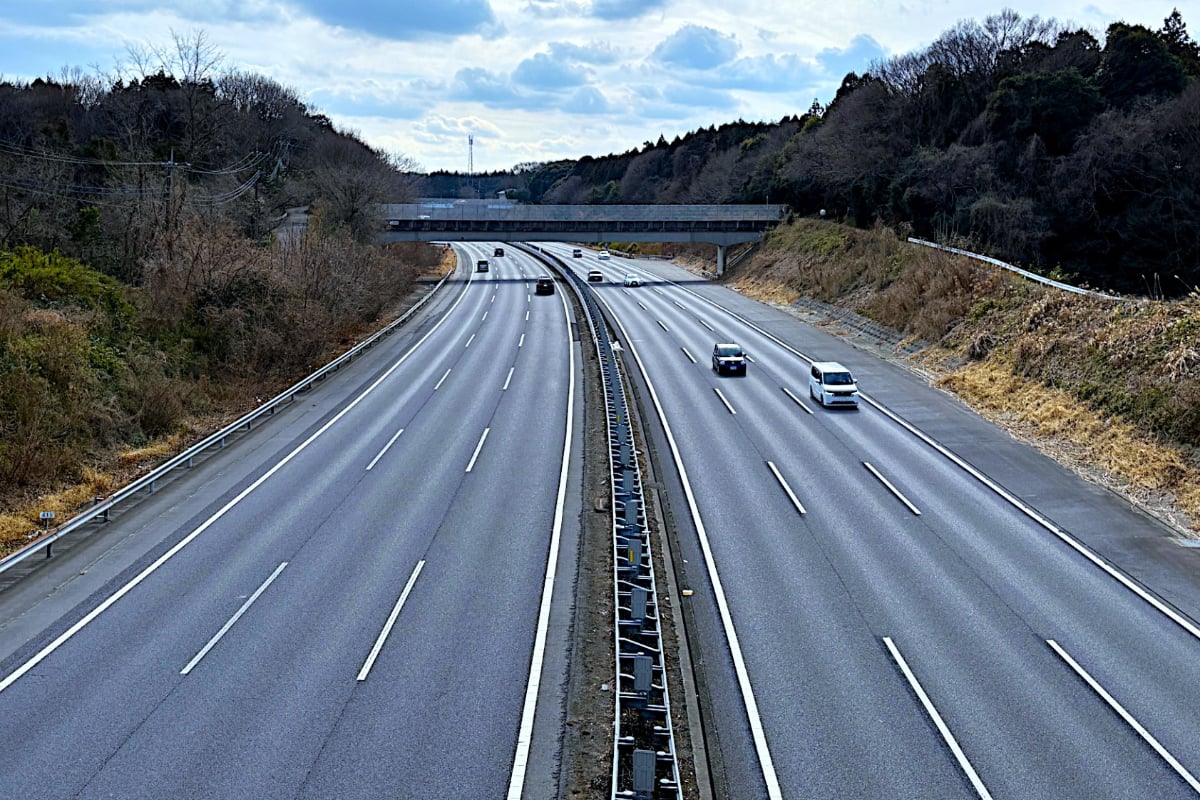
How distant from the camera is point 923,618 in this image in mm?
16734

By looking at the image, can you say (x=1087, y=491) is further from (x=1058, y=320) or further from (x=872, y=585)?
(x=1058, y=320)

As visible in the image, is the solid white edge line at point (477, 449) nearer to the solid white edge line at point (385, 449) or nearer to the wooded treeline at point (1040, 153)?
the solid white edge line at point (385, 449)

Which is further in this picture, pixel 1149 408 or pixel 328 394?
pixel 328 394

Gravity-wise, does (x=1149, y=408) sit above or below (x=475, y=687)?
above

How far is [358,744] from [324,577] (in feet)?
20.3

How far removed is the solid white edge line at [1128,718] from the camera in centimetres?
1217

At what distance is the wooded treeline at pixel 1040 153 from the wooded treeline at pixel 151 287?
116 ft

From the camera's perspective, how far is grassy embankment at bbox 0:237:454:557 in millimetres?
24406

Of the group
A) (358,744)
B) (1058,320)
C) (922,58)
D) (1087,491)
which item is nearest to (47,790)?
(358,744)

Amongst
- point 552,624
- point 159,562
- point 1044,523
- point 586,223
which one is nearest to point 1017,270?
point 1044,523

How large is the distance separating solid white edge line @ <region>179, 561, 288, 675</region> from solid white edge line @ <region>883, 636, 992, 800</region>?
11083 millimetres

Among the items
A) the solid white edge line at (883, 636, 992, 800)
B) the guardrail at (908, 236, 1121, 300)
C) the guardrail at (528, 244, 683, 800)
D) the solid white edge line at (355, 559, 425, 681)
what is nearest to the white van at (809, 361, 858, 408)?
the guardrail at (528, 244, 683, 800)

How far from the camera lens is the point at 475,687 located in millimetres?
14242

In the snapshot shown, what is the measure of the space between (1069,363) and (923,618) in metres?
20.1
